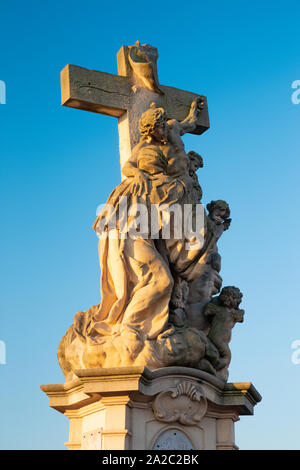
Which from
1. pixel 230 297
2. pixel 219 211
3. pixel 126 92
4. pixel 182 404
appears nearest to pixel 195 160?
pixel 219 211

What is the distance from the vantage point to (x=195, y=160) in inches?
435

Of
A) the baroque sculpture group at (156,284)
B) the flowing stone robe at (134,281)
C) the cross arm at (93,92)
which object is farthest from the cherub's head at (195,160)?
the cross arm at (93,92)

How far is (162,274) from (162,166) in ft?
4.62

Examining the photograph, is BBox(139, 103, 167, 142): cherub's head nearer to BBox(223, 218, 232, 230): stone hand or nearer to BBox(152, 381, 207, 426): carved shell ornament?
BBox(223, 218, 232, 230): stone hand

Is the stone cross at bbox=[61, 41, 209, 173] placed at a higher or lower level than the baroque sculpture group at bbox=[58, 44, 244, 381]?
higher

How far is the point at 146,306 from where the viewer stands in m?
9.48

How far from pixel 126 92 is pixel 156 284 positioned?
295 cm

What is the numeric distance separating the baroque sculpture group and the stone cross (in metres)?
0.38

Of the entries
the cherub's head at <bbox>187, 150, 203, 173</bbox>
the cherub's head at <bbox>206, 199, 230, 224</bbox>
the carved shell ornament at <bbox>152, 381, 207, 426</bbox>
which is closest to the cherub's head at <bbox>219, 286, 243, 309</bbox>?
the cherub's head at <bbox>206, 199, 230, 224</bbox>

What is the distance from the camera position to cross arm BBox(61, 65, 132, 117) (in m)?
10.9

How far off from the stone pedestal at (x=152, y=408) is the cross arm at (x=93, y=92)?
144 inches
